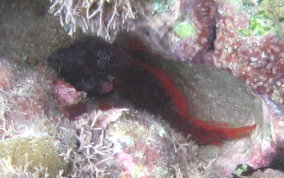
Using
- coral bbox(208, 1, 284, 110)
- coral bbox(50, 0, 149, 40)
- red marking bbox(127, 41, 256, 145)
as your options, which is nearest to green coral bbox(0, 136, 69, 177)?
coral bbox(50, 0, 149, 40)

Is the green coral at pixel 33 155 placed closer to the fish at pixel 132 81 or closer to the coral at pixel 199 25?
the fish at pixel 132 81

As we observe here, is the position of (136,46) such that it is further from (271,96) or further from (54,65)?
(271,96)

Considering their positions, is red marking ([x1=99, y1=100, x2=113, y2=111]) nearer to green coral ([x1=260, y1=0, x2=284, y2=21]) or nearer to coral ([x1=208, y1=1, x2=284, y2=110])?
coral ([x1=208, y1=1, x2=284, y2=110])

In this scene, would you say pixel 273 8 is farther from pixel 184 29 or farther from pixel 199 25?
pixel 184 29

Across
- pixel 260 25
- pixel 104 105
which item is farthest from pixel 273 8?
pixel 104 105

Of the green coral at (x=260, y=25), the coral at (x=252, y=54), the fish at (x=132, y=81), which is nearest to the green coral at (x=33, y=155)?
the fish at (x=132, y=81)

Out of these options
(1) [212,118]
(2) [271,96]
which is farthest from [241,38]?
(1) [212,118]

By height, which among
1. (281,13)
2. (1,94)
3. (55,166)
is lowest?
(55,166)
